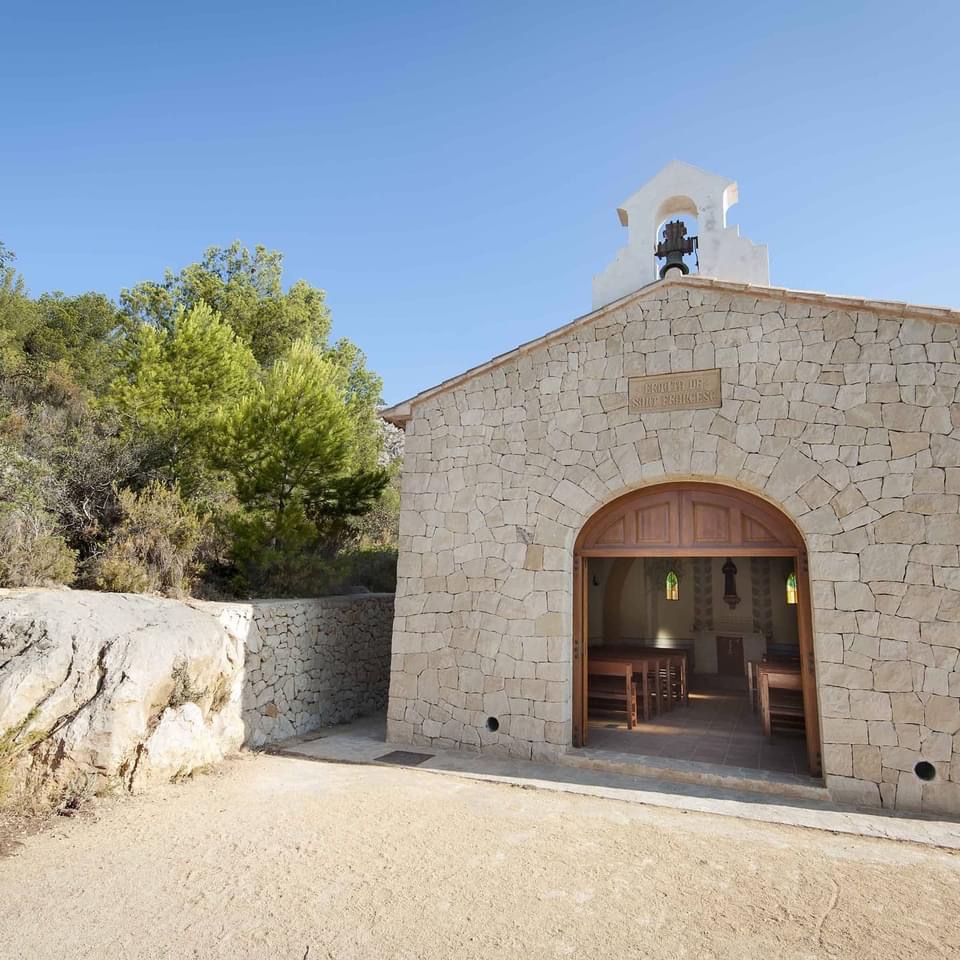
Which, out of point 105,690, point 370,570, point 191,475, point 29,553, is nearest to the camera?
point 105,690

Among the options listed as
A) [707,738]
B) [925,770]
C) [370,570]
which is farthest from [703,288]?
[370,570]

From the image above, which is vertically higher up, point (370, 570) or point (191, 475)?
point (191, 475)

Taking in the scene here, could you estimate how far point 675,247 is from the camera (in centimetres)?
812

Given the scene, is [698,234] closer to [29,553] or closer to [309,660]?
[309,660]

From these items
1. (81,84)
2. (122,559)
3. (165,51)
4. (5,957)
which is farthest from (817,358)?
(81,84)

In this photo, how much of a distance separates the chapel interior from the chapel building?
0.26 ft

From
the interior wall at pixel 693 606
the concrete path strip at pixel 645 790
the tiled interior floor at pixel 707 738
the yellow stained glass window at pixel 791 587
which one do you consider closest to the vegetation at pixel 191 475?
the concrete path strip at pixel 645 790

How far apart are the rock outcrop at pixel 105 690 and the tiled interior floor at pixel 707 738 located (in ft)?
14.8

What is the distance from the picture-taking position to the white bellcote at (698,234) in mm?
7824

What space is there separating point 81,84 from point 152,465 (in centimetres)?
551

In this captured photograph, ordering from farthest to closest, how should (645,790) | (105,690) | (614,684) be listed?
1. (614,684)
2. (645,790)
3. (105,690)

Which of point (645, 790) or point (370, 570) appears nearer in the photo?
point (645, 790)

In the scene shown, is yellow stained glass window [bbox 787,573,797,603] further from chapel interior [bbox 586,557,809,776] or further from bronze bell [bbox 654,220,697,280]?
bronze bell [bbox 654,220,697,280]

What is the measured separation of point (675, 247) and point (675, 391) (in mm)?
2545
